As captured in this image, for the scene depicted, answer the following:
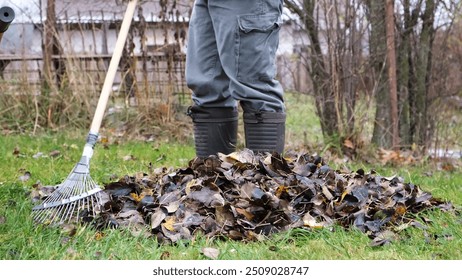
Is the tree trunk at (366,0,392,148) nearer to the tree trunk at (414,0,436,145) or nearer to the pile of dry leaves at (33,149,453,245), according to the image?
the tree trunk at (414,0,436,145)

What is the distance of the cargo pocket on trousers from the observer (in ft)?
12.2

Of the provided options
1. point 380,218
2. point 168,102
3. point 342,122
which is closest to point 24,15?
point 168,102

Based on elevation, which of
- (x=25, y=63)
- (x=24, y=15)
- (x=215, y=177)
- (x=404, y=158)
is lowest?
(x=404, y=158)

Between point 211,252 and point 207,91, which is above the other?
point 207,91

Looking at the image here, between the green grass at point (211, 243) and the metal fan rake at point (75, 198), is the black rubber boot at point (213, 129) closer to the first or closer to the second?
the metal fan rake at point (75, 198)

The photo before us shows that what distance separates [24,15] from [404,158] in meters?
4.34

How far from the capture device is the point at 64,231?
303 cm

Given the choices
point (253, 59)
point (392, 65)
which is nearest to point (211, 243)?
point (253, 59)

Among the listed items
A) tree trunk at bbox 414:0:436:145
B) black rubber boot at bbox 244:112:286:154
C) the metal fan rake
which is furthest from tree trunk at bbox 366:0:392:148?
the metal fan rake

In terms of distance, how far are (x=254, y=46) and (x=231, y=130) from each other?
0.60 m

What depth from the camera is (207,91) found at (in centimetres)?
400

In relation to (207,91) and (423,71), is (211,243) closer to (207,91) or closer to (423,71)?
(207,91)
